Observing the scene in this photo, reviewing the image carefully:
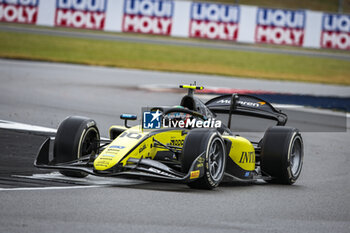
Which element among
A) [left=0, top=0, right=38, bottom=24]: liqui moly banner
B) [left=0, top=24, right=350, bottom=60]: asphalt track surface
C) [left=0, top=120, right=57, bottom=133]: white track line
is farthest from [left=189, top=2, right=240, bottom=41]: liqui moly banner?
[left=0, top=120, right=57, bottom=133]: white track line

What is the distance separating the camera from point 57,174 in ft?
28.4

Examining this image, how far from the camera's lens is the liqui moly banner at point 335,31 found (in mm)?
35531

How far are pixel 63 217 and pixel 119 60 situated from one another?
72.2ft

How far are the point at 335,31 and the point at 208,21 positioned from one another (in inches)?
256

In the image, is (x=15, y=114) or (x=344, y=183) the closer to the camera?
(x=344, y=183)

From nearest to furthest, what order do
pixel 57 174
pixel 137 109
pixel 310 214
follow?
pixel 310 214, pixel 57 174, pixel 137 109

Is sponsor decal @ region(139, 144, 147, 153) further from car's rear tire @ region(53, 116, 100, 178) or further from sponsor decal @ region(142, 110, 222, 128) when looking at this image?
car's rear tire @ region(53, 116, 100, 178)

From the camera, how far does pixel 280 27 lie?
3566 centimetres

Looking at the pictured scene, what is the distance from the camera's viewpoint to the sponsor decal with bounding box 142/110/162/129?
8.41 metres

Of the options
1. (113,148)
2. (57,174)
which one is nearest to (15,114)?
(57,174)

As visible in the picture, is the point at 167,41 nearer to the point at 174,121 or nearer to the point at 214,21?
the point at 214,21

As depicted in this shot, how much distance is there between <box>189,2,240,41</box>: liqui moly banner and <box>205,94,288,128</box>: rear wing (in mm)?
25218

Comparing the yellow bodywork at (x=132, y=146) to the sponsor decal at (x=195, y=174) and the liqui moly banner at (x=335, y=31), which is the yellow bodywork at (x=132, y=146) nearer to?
the sponsor decal at (x=195, y=174)

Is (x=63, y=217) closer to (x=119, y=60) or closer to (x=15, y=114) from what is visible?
(x=15, y=114)
